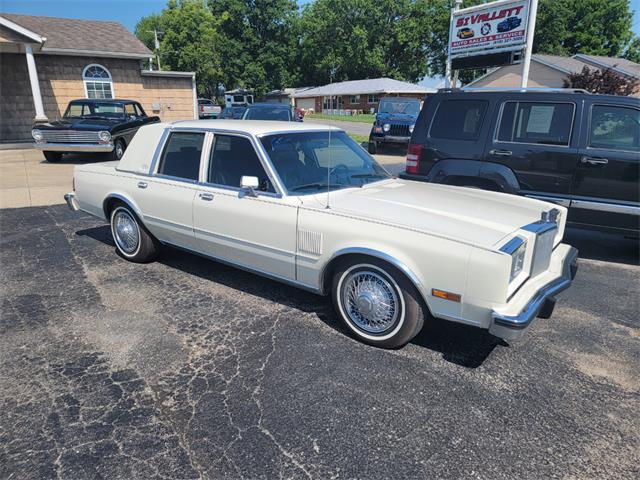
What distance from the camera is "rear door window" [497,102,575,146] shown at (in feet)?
17.5

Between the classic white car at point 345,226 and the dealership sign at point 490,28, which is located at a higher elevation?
the dealership sign at point 490,28

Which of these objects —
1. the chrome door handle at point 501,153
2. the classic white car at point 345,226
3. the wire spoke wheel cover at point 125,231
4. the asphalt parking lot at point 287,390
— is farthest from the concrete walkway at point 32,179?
the chrome door handle at point 501,153

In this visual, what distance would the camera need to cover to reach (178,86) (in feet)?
75.7

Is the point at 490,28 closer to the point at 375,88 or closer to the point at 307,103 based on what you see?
the point at 375,88

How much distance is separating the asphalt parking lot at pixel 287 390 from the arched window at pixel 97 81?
19.5 metres

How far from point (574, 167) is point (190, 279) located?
4.71 m

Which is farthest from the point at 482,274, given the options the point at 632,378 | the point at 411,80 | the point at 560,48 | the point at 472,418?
the point at 411,80

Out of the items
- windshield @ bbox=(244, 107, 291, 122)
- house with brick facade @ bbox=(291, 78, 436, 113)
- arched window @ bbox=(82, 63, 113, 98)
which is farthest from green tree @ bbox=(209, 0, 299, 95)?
windshield @ bbox=(244, 107, 291, 122)

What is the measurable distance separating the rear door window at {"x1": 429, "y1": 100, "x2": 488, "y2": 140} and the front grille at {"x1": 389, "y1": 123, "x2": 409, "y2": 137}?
33.9ft

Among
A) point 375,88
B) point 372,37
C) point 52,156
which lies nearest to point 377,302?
point 52,156

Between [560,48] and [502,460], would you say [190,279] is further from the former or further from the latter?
[560,48]

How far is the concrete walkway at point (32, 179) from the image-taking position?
8.72 metres

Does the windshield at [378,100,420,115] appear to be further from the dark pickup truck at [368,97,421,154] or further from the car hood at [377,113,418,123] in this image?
the car hood at [377,113,418,123]

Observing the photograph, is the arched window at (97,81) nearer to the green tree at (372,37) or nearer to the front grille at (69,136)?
the front grille at (69,136)
